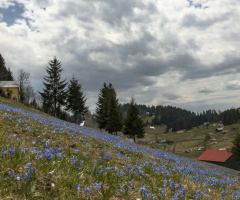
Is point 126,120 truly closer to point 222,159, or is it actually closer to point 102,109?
point 102,109

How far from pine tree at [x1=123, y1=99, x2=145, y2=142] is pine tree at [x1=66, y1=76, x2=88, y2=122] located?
16.6 m

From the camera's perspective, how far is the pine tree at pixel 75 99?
200 ft

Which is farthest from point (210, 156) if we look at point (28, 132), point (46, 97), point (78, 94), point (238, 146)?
point (28, 132)

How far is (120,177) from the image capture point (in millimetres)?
5781

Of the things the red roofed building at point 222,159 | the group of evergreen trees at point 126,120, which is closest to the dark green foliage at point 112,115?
the group of evergreen trees at point 126,120

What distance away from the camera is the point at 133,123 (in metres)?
51.2

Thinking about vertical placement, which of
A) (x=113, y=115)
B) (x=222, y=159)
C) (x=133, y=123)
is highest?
(x=113, y=115)

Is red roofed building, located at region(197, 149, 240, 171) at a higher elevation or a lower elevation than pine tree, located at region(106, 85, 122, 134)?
lower

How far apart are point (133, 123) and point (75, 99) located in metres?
19.7

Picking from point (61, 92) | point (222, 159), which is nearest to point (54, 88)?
point (61, 92)

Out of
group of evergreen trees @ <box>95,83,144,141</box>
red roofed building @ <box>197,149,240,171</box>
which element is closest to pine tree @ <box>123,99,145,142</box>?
group of evergreen trees @ <box>95,83,144,141</box>

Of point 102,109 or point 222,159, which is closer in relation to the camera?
point 102,109

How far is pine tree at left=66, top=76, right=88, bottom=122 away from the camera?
6106 cm

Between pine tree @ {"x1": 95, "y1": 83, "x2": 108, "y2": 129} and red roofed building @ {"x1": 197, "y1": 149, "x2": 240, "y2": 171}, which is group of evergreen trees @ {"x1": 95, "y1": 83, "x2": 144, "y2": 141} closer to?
pine tree @ {"x1": 95, "y1": 83, "x2": 108, "y2": 129}
